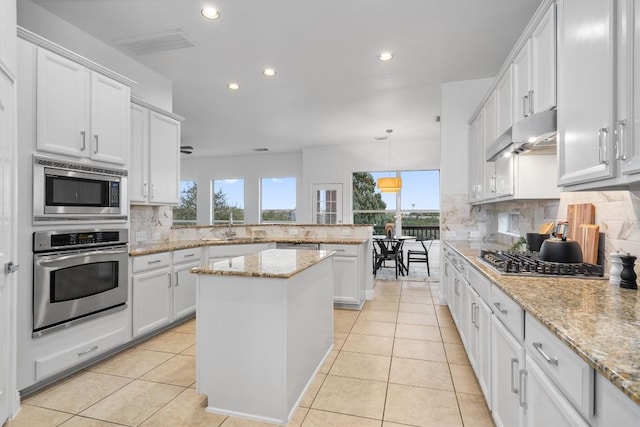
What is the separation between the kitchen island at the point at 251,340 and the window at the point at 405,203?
20.2ft

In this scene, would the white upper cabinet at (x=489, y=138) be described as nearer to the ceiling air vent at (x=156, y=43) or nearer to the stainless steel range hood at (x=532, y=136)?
the stainless steel range hood at (x=532, y=136)

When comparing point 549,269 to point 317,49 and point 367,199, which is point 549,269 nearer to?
point 317,49

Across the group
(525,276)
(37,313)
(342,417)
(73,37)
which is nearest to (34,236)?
(37,313)

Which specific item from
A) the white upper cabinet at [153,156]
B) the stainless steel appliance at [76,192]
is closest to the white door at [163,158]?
the white upper cabinet at [153,156]

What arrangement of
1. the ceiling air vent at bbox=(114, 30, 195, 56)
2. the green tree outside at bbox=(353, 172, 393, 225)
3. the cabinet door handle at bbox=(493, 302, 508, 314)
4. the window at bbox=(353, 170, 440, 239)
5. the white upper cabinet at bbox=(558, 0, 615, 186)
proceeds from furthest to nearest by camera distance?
the green tree outside at bbox=(353, 172, 393, 225)
the window at bbox=(353, 170, 440, 239)
the ceiling air vent at bbox=(114, 30, 195, 56)
the cabinet door handle at bbox=(493, 302, 508, 314)
the white upper cabinet at bbox=(558, 0, 615, 186)

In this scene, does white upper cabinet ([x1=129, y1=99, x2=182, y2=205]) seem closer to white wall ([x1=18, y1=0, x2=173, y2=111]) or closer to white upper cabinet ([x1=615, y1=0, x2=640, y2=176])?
white wall ([x1=18, y1=0, x2=173, y2=111])

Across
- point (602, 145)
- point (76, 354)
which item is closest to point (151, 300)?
point (76, 354)

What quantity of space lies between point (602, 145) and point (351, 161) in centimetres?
682

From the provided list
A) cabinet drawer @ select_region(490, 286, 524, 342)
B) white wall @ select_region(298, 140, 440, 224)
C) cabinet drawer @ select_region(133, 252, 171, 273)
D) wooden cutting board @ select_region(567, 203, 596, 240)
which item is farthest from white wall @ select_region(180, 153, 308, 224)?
cabinet drawer @ select_region(490, 286, 524, 342)

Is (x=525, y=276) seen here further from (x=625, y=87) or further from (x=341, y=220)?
(x=341, y=220)

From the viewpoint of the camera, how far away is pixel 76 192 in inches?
97.2

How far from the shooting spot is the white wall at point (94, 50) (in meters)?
2.72

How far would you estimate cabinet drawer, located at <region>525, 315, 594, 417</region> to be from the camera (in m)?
0.87

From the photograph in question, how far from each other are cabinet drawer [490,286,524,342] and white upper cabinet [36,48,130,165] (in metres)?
2.97
